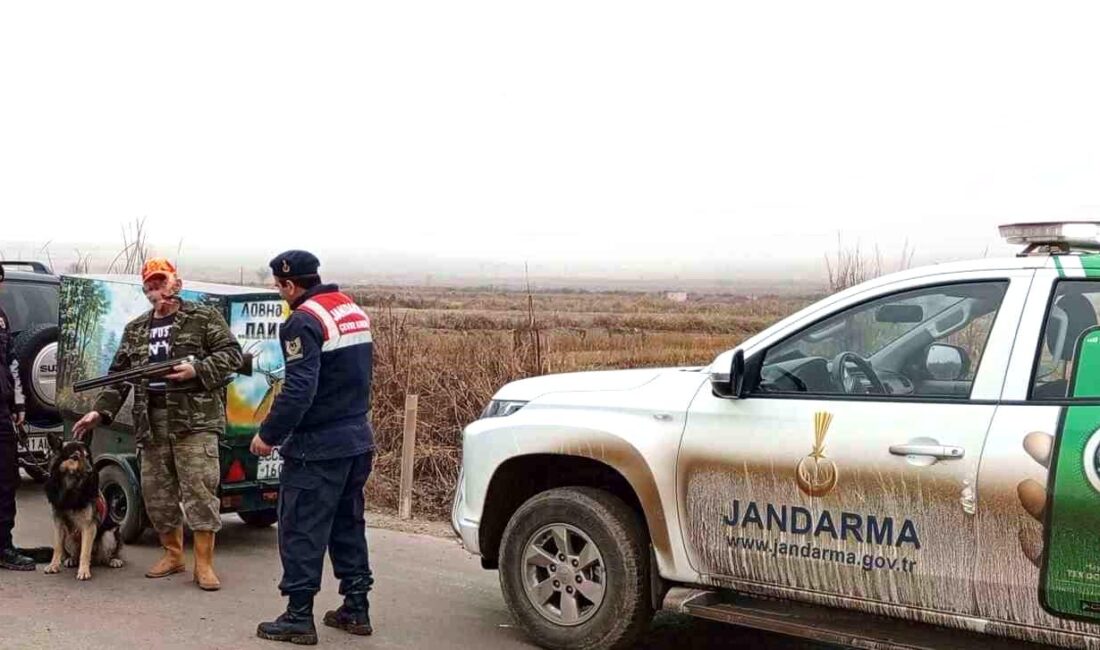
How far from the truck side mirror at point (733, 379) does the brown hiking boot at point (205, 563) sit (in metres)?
3.40

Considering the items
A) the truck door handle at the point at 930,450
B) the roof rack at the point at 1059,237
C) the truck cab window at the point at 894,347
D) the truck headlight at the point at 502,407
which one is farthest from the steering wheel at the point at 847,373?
the truck headlight at the point at 502,407

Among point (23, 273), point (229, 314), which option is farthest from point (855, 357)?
point (23, 273)

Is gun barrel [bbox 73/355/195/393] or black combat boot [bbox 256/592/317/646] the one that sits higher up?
gun barrel [bbox 73/355/195/393]

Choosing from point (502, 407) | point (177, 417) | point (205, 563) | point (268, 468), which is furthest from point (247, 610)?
point (502, 407)

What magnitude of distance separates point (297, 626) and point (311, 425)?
38.8 inches

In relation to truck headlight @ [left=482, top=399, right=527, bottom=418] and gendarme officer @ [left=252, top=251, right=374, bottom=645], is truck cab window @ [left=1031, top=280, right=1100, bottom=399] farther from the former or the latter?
gendarme officer @ [left=252, top=251, right=374, bottom=645]

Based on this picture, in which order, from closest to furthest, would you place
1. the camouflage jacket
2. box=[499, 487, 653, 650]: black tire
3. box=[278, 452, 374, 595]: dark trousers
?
box=[499, 487, 653, 650]: black tire → box=[278, 452, 374, 595]: dark trousers → the camouflage jacket

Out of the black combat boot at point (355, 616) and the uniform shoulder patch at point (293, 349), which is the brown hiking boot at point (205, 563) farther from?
the uniform shoulder patch at point (293, 349)

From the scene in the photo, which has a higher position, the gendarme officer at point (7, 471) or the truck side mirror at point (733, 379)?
the truck side mirror at point (733, 379)

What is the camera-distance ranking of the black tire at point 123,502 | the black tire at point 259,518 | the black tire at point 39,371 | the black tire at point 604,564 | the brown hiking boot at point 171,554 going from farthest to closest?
the black tire at point 39,371
the black tire at point 259,518
the black tire at point 123,502
the brown hiking boot at point 171,554
the black tire at point 604,564

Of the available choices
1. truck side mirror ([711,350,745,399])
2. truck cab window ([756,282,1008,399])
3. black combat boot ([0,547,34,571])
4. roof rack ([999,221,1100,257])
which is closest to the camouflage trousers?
black combat boot ([0,547,34,571])

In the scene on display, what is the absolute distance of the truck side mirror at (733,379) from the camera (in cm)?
534

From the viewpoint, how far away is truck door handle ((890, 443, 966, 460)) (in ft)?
15.6

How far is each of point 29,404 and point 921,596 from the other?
7464mm
